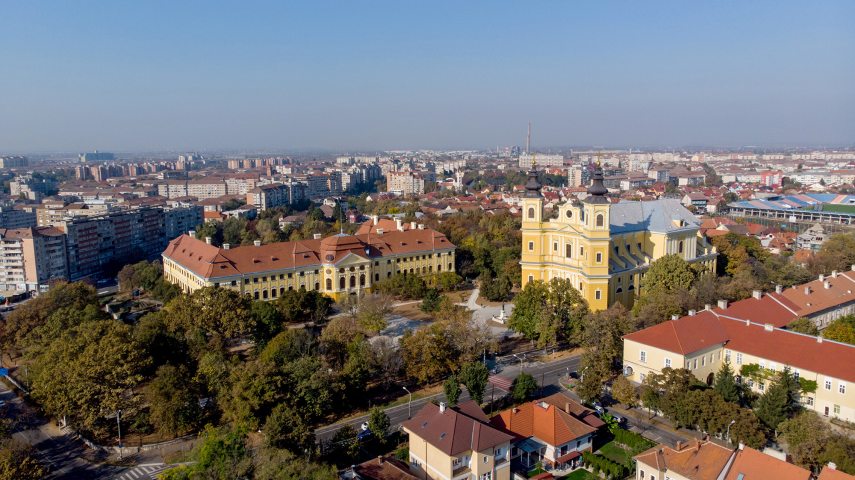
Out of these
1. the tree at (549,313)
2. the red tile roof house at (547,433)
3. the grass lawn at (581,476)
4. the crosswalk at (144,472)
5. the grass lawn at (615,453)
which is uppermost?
the tree at (549,313)

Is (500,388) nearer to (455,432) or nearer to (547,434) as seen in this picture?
(547,434)

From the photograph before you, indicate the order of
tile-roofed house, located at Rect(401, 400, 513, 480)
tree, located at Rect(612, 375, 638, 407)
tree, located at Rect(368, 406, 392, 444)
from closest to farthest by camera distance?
1. tile-roofed house, located at Rect(401, 400, 513, 480)
2. tree, located at Rect(368, 406, 392, 444)
3. tree, located at Rect(612, 375, 638, 407)

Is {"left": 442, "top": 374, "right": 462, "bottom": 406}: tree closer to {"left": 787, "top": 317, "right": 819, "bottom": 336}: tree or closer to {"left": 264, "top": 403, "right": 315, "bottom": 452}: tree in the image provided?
{"left": 264, "top": 403, "right": 315, "bottom": 452}: tree

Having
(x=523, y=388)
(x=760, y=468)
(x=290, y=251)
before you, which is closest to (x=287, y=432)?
(x=523, y=388)

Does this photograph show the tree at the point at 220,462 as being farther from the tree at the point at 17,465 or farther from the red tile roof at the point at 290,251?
the red tile roof at the point at 290,251

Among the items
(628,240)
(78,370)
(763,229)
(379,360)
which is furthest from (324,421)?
(763,229)

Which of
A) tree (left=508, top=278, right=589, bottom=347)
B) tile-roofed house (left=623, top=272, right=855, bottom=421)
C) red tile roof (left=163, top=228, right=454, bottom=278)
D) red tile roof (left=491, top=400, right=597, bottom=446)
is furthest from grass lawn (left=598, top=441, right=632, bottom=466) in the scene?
red tile roof (left=163, top=228, right=454, bottom=278)

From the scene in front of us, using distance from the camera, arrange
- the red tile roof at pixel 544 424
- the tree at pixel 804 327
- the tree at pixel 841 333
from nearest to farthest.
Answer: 1. the red tile roof at pixel 544 424
2. the tree at pixel 841 333
3. the tree at pixel 804 327

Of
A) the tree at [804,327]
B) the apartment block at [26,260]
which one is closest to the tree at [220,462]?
the tree at [804,327]
